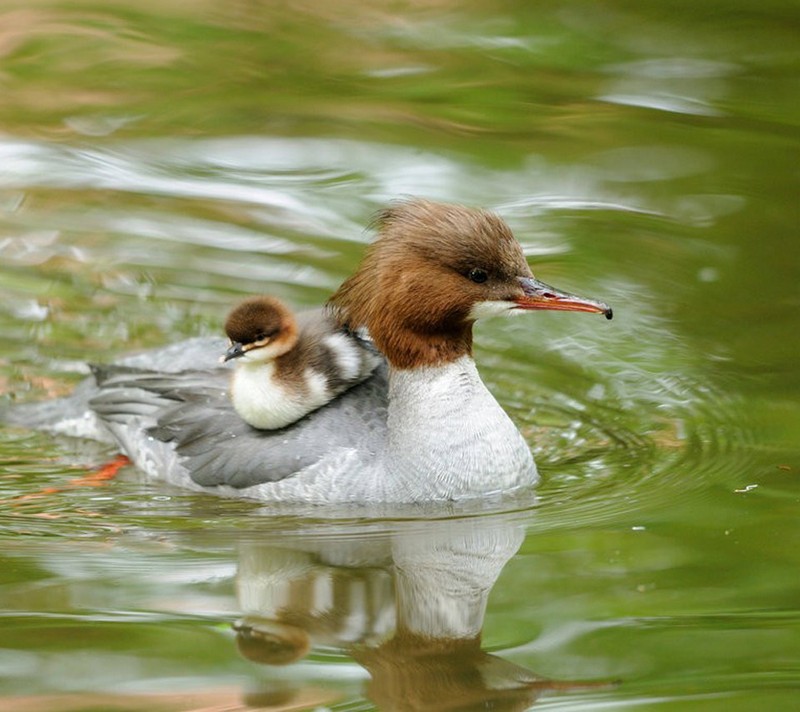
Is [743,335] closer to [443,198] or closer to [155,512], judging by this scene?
[443,198]

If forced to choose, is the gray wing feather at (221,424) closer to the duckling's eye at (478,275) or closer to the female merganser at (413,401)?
the female merganser at (413,401)

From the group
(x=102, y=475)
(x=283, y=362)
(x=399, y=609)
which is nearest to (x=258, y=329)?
(x=283, y=362)

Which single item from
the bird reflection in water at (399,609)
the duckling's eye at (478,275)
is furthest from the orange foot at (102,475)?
the duckling's eye at (478,275)

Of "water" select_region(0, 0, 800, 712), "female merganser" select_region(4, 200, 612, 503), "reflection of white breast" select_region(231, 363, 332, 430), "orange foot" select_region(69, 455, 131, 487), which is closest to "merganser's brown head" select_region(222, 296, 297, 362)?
"reflection of white breast" select_region(231, 363, 332, 430)

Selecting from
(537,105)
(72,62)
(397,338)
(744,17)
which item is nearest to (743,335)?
(397,338)

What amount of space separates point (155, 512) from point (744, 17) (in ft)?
21.6

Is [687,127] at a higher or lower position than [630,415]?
higher

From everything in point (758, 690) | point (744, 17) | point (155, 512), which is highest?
point (744, 17)

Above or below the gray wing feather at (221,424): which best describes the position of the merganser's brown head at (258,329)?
above

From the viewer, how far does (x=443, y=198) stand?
9.92 metres

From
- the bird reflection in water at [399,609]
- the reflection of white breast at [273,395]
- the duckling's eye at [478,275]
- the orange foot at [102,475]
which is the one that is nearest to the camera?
the bird reflection in water at [399,609]

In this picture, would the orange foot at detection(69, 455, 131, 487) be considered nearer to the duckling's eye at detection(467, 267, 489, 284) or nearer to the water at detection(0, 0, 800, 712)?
the water at detection(0, 0, 800, 712)

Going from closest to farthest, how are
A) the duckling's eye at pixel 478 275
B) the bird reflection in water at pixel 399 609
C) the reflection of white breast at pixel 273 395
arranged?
the bird reflection in water at pixel 399 609 < the duckling's eye at pixel 478 275 < the reflection of white breast at pixel 273 395

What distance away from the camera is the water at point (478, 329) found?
208 inches
